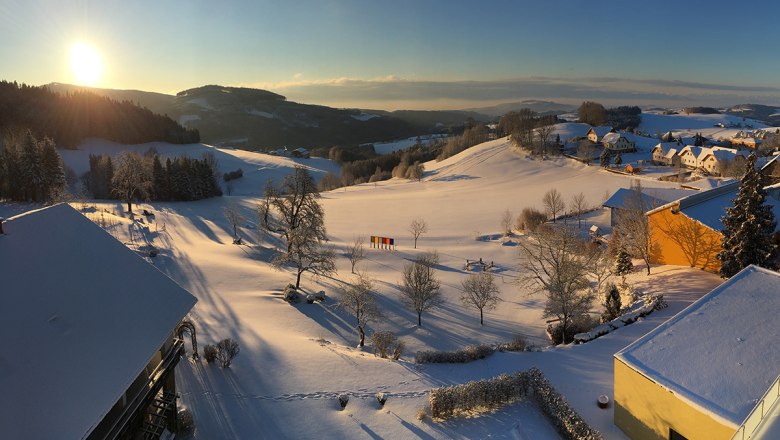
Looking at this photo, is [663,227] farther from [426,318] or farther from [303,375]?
[303,375]

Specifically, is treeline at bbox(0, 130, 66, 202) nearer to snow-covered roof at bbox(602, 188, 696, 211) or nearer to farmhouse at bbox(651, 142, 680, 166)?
snow-covered roof at bbox(602, 188, 696, 211)

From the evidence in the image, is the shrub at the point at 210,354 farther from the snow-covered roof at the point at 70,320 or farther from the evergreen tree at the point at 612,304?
the evergreen tree at the point at 612,304

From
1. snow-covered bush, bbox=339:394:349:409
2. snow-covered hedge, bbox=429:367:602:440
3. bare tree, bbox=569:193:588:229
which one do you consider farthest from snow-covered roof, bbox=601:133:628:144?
snow-covered bush, bbox=339:394:349:409

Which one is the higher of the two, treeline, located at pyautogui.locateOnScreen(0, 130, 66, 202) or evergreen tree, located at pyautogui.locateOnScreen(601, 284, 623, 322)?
treeline, located at pyautogui.locateOnScreen(0, 130, 66, 202)

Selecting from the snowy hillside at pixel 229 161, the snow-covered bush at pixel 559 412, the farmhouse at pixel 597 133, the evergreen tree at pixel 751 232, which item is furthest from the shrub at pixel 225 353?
the farmhouse at pixel 597 133

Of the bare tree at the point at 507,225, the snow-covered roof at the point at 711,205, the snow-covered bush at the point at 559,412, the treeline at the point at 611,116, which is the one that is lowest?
the bare tree at the point at 507,225

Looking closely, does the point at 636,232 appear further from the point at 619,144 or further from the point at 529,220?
the point at 619,144

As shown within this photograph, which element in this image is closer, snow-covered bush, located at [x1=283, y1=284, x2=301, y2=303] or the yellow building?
the yellow building
